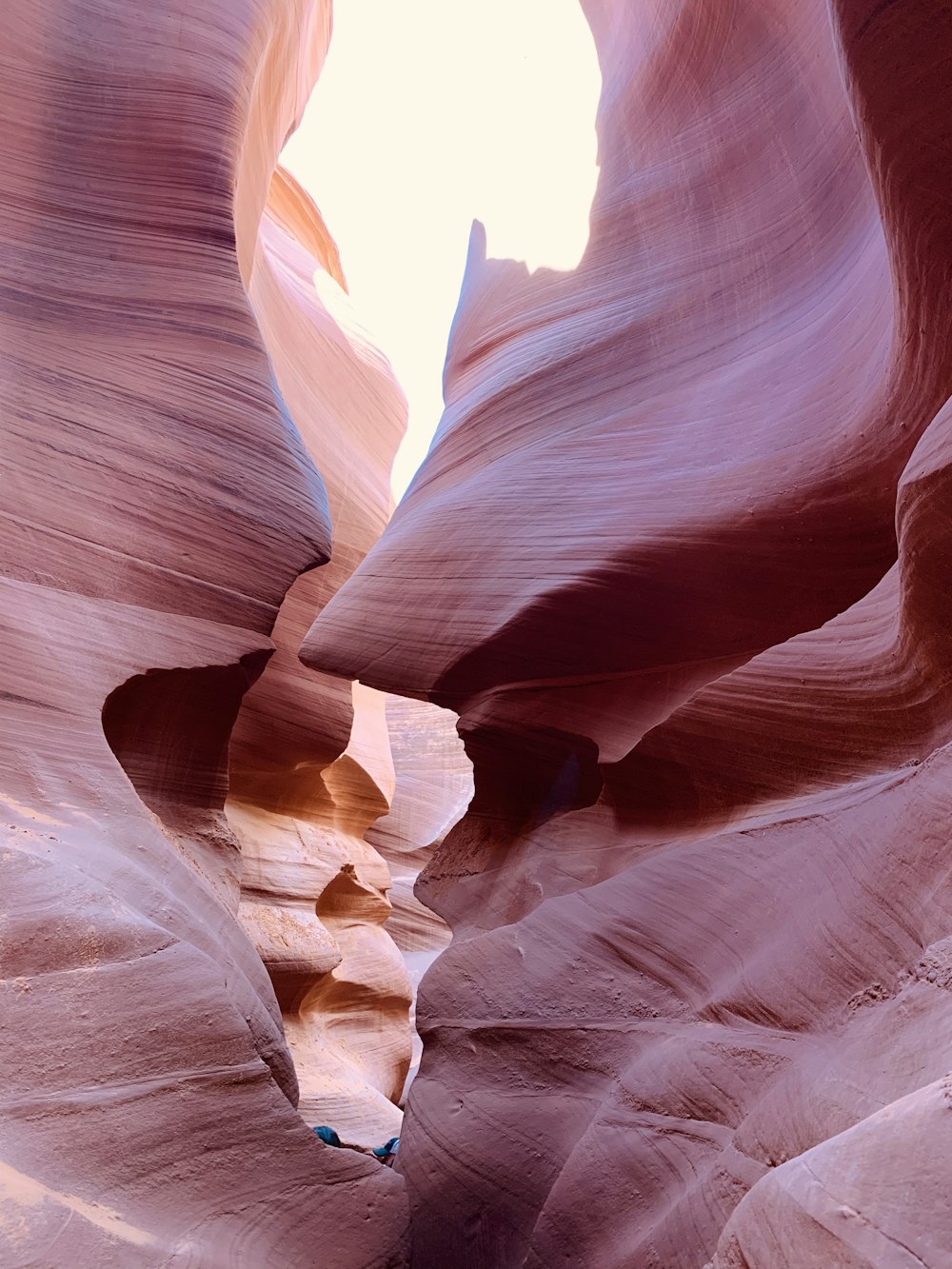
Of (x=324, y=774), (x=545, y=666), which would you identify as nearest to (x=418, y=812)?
(x=324, y=774)

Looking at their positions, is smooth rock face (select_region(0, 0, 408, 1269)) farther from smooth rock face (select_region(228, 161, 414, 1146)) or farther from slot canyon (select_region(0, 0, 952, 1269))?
smooth rock face (select_region(228, 161, 414, 1146))

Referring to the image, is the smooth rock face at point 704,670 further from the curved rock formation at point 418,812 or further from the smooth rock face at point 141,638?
the curved rock formation at point 418,812

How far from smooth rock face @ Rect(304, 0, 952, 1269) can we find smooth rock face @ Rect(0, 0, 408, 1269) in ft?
2.43

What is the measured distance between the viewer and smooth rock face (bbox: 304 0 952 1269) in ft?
8.63

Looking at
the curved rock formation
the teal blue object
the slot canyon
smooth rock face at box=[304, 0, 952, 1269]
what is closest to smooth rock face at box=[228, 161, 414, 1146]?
the slot canyon

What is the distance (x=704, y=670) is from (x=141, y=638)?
102 inches

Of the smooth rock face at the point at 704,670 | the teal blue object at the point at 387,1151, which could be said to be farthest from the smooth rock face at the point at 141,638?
the teal blue object at the point at 387,1151

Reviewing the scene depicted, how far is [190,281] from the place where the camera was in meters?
5.45

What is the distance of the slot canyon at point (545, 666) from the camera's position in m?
2.65

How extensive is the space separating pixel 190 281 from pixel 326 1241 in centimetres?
463

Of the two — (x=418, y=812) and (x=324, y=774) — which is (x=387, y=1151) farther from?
(x=418, y=812)

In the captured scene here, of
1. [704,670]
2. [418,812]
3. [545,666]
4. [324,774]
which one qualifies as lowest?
[418,812]

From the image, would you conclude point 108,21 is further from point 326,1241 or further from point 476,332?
point 326,1241

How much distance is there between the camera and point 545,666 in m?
5.12
